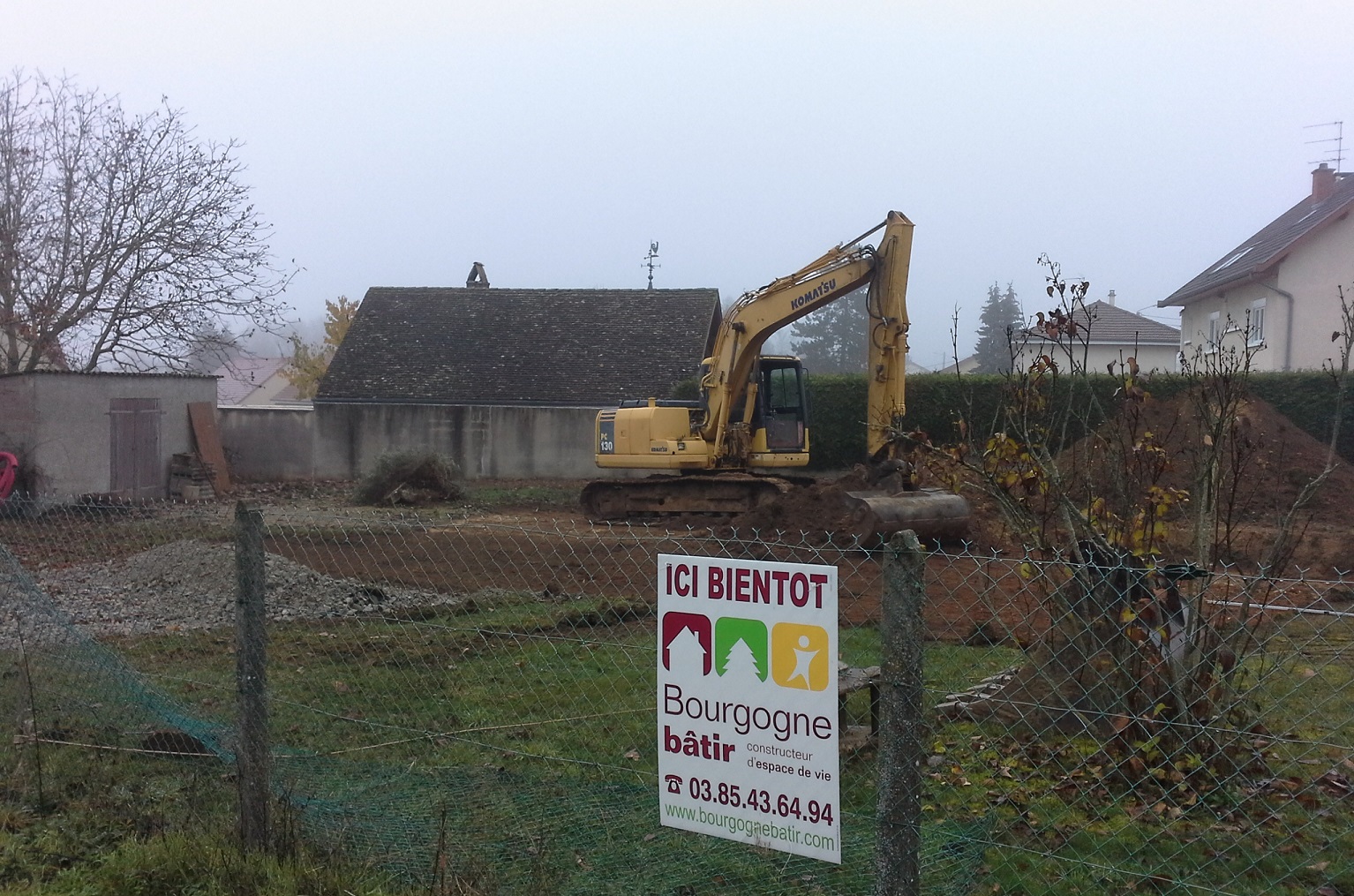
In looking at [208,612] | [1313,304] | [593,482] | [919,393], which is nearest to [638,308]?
[919,393]

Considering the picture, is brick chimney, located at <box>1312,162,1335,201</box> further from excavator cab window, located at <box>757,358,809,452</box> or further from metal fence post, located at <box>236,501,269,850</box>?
metal fence post, located at <box>236,501,269,850</box>

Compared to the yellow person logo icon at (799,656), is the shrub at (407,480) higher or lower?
lower

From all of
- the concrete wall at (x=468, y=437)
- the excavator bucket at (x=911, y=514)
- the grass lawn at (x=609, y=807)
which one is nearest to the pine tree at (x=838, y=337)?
the concrete wall at (x=468, y=437)

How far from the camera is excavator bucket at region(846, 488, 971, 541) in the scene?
14.1m

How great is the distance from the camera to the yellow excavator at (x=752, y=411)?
55.9 feet

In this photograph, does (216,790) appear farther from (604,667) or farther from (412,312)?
(412,312)

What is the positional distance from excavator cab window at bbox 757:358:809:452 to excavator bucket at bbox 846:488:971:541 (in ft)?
15.8

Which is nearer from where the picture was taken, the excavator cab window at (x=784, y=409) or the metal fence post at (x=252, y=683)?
the metal fence post at (x=252, y=683)

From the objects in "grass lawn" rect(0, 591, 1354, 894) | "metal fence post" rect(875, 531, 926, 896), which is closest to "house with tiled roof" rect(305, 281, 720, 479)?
A: "grass lawn" rect(0, 591, 1354, 894)

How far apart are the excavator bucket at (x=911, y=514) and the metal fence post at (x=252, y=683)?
10.2 meters

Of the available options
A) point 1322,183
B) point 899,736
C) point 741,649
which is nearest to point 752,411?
point 741,649

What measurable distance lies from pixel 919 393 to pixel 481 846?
22979 millimetres

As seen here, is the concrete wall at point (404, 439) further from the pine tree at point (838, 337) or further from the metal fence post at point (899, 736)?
the pine tree at point (838, 337)

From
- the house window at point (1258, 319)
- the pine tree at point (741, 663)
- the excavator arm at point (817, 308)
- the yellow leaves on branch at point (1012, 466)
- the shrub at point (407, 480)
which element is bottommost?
the shrub at point (407, 480)
